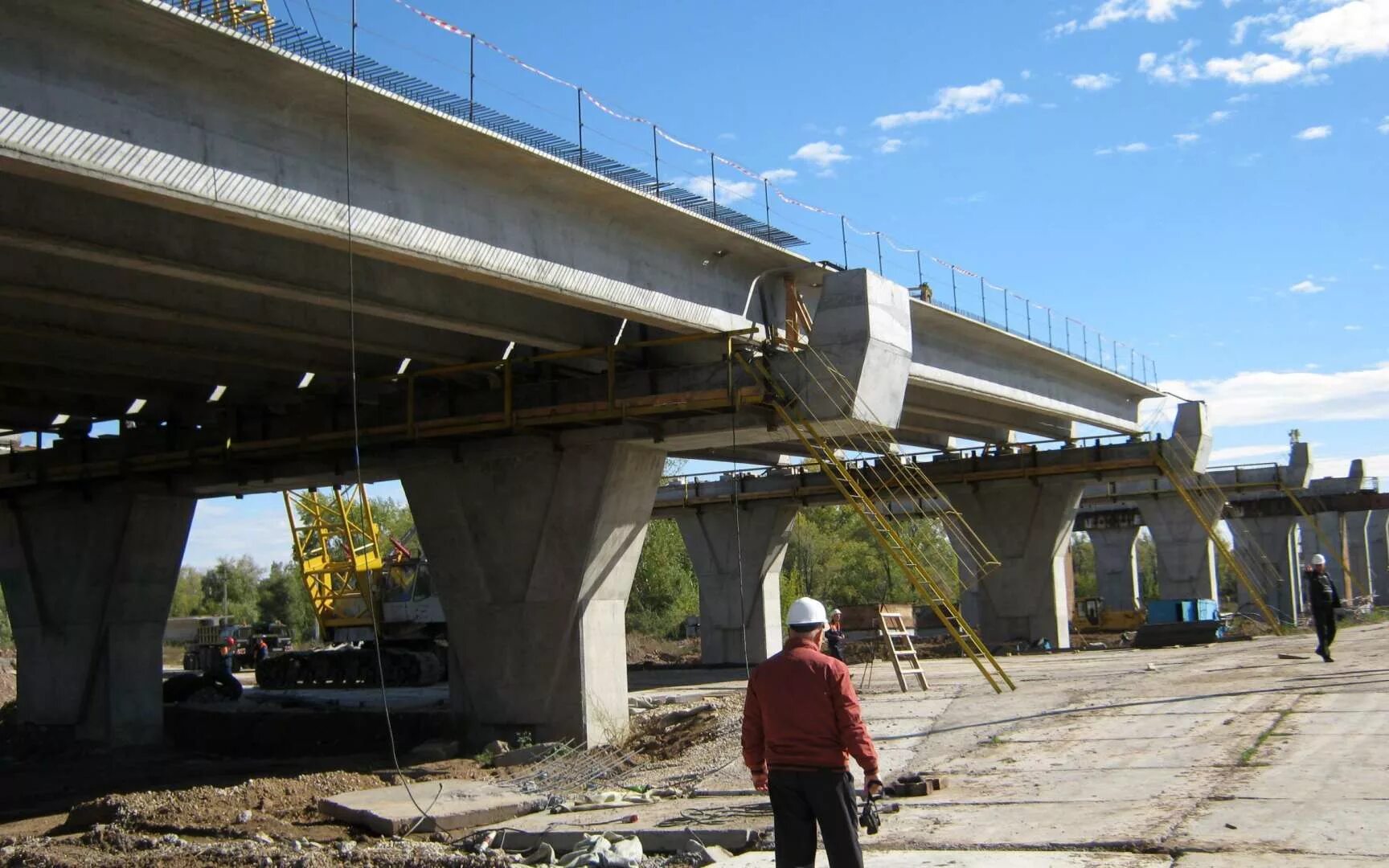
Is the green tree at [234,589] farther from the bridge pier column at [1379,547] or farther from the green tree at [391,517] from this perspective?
the bridge pier column at [1379,547]

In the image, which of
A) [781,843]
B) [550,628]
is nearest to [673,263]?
[550,628]

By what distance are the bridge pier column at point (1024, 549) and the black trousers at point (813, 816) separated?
97.4ft

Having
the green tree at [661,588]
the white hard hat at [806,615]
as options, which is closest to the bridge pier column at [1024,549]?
the white hard hat at [806,615]

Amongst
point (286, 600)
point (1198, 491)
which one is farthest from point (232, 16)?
point (286, 600)

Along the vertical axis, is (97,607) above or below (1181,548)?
above

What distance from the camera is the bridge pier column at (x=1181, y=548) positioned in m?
45.2

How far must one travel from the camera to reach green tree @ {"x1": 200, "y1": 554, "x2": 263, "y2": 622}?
104312mm

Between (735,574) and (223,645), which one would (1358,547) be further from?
(223,645)

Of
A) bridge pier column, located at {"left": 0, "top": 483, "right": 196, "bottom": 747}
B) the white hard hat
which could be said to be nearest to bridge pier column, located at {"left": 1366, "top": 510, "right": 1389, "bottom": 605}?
bridge pier column, located at {"left": 0, "top": 483, "right": 196, "bottom": 747}

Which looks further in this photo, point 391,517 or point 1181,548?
point 391,517

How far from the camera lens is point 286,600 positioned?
9975 centimetres

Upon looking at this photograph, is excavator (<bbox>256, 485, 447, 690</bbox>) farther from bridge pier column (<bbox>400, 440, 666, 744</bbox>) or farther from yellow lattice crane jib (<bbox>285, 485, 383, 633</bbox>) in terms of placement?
bridge pier column (<bbox>400, 440, 666, 744</bbox>)

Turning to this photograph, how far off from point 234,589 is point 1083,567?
258 ft

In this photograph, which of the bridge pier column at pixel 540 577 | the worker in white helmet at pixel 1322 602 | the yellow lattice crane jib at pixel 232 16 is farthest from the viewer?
the bridge pier column at pixel 540 577
